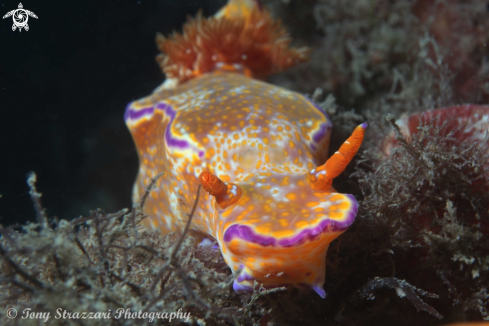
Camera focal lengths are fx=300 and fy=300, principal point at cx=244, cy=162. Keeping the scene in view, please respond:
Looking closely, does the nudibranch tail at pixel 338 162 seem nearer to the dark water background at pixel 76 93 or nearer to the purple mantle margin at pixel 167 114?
the purple mantle margin at pixel 167 114

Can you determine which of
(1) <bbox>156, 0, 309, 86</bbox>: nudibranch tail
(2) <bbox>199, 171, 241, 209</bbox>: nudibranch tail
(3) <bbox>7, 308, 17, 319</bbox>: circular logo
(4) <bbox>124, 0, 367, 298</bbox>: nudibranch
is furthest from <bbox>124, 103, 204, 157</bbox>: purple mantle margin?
(3) <bbox>7, 308, 17, 319</bbox>: circular logo

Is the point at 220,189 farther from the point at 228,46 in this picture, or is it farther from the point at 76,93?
the point at 76,93

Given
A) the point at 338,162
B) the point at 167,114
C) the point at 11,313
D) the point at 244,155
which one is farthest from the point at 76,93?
the point at 338,162

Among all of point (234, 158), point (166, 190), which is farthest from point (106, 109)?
point (234, 158)

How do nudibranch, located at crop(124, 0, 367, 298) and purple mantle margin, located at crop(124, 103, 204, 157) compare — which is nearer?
nudibranch, located at crop(124, 0, 367, 298)

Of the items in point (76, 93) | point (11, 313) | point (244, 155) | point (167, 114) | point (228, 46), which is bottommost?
point (11, 313)

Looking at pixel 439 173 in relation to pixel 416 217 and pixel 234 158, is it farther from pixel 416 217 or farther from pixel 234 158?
pixel 234 158

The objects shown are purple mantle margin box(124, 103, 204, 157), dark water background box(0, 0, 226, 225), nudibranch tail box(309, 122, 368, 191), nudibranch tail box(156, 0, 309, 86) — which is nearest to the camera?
nudibranch tail box(309, 122, 368, 191)

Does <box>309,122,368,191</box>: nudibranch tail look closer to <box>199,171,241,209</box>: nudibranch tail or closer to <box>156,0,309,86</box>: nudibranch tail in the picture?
<box>199,171,241,209</box>: nudibranch tail
